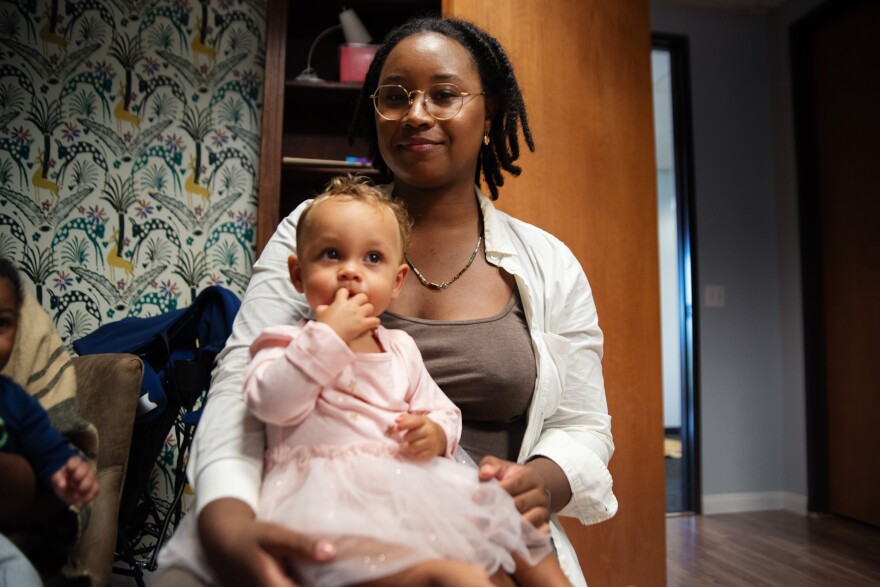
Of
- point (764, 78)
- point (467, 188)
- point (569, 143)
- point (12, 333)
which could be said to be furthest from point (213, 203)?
point (764, 78)

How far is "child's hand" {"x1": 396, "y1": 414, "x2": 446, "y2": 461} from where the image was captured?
749mm

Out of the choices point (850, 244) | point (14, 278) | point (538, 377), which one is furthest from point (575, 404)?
point (850, 244)

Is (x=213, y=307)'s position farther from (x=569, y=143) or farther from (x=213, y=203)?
(x=569, y=143)

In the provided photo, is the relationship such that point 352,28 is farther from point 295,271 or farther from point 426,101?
point 295,271

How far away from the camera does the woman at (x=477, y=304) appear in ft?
3.09

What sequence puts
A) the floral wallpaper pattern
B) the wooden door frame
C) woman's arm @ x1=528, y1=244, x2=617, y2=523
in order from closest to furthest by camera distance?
woman's arm @ x1=528, y1=244, x2=617, y2=523 < the floral wallpaper pattern < the wooden door frame

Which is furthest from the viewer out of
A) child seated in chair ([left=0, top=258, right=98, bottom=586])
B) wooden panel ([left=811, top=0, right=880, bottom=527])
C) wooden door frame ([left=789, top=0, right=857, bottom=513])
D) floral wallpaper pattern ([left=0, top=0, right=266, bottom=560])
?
wooden door frame ([left=789, top=0, right=857, bottom=513])

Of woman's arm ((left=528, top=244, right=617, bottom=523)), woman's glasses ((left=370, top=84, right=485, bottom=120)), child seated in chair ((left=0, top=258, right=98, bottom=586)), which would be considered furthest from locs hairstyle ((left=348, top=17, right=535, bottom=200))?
child seated in chair ((left=0, top=258, right=98, bottom=586))

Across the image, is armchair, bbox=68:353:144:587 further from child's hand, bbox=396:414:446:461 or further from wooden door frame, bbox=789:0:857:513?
wooden door frame, bbox=789:0:857:513

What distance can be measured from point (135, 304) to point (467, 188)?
1880 mm

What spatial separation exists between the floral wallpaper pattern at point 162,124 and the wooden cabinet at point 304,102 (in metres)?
0.17

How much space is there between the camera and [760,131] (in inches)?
155

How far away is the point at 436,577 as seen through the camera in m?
0.59

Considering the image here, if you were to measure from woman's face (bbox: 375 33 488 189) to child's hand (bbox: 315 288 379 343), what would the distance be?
353 millimetres
